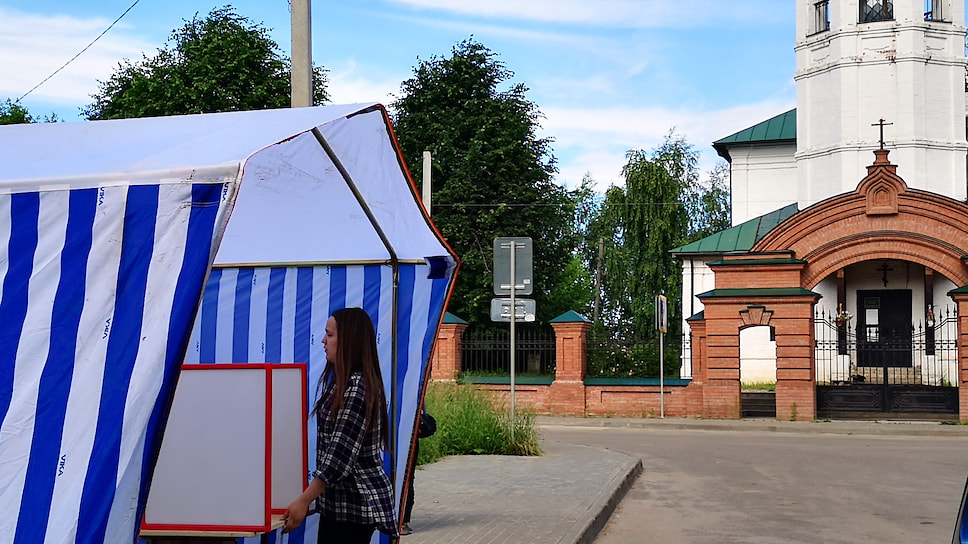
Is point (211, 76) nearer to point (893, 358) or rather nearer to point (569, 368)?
point (569, 368)

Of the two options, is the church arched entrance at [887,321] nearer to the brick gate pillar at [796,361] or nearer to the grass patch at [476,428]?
the brick gate pillar at [796,361]

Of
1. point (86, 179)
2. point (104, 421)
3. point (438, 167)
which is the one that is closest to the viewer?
point (104, 421)

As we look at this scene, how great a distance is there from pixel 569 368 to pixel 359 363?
22.2 m

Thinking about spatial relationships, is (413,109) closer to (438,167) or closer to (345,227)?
(438,167)

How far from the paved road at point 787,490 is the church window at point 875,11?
16.8 meters

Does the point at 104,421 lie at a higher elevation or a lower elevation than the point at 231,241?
lower

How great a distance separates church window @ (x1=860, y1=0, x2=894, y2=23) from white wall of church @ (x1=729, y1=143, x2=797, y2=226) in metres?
9.04

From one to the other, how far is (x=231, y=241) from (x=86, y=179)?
271cm

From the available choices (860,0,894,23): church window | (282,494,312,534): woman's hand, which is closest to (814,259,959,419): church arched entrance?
(860,0,894,23): church window

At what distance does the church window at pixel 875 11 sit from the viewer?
3347 centimetres

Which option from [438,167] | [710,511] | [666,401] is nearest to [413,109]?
[438,167]

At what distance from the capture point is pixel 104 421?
3.79 meters

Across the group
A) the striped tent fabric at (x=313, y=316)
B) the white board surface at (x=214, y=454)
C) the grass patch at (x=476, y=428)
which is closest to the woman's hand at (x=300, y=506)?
the white board surface at (x=214, y=454)

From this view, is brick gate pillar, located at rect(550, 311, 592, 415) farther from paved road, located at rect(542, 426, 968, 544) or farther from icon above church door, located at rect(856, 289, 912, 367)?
icon above church door, located at rect(856, 289, 912, 367)
